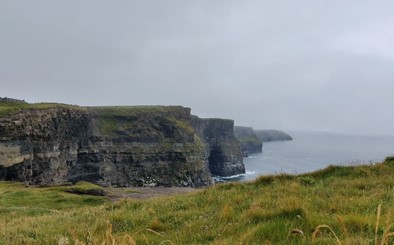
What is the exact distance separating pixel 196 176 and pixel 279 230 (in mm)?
126898

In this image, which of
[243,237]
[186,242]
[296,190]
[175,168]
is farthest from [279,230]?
[175,168]

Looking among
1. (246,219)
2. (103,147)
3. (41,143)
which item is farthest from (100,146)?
(246,219)

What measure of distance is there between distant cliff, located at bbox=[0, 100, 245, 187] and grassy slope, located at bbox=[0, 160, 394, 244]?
77.6 metres

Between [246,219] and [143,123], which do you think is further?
[143,123]

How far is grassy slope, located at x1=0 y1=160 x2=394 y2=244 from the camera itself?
6.46 m

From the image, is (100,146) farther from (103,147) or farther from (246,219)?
(246,219)

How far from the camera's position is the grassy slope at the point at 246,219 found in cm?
646

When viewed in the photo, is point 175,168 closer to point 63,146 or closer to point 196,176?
point 196,176

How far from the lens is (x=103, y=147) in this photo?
409ft

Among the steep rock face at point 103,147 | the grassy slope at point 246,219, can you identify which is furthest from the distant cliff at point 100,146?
the grassy slope at point 246,219

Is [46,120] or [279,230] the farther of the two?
[46,120]

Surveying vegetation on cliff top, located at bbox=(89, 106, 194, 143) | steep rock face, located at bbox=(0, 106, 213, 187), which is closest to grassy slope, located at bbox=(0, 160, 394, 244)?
steep rock face, located at bbox=(0, 106, 213, 187)

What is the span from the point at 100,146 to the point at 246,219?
121 metres

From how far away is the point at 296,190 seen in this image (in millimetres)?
12562
